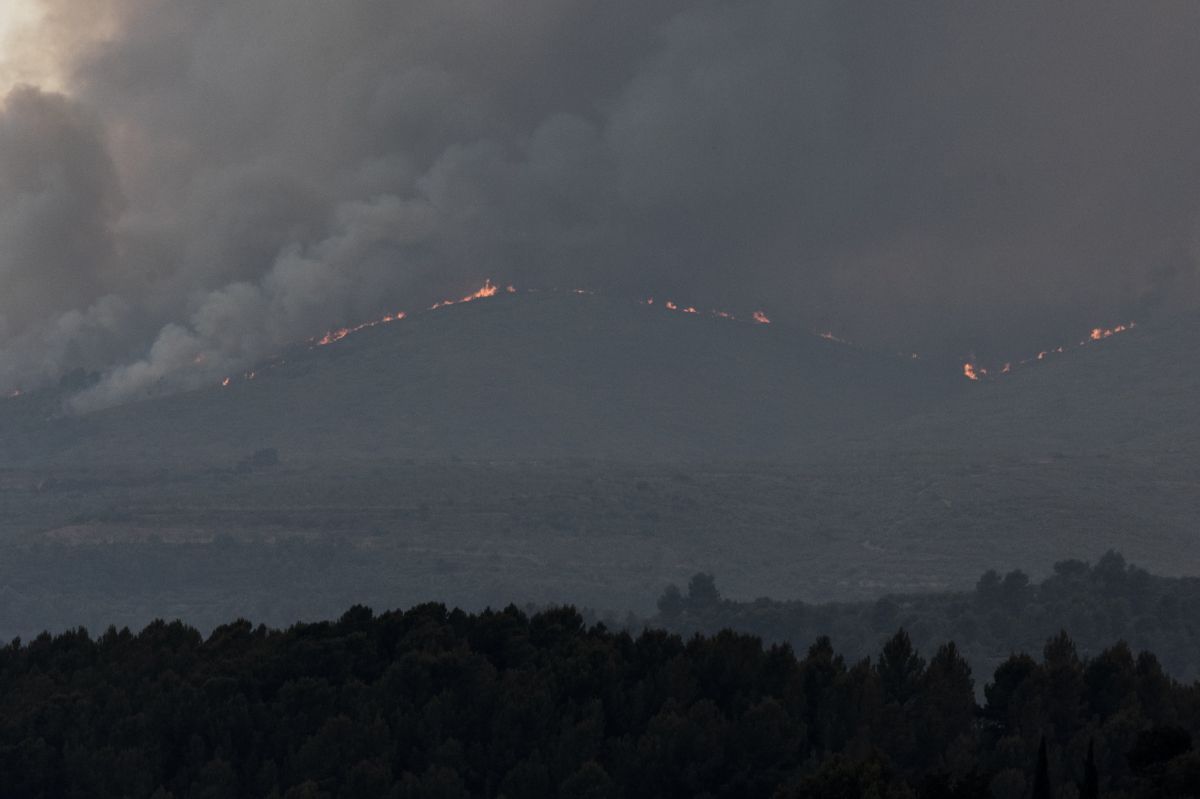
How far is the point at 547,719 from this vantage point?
3728 inches

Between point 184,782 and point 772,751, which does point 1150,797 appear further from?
point 184,782

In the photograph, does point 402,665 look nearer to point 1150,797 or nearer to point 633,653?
point 633,653

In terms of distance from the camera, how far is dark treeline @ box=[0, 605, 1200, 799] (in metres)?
88.3

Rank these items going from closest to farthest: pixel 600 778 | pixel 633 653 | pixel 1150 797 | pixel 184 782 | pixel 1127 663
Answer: pixel 1150 797
pixel 600 778
pixel 184 782
pixel 1127 663
pixel 633 653

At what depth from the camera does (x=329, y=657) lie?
105125mm

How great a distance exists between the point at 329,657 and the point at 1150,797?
160 feet

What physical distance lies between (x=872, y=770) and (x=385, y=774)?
27.1 m

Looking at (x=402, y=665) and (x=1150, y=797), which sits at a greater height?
(x=402, y=665)

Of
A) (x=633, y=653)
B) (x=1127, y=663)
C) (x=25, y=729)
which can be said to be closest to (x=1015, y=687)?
(x=1127, y=663)

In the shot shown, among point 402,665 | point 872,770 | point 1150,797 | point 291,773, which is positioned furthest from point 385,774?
point 1150,797

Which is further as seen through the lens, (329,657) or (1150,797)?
(329,657)

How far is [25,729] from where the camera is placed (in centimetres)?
9638

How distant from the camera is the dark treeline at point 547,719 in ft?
290

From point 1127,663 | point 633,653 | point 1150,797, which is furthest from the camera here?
point 633,653
